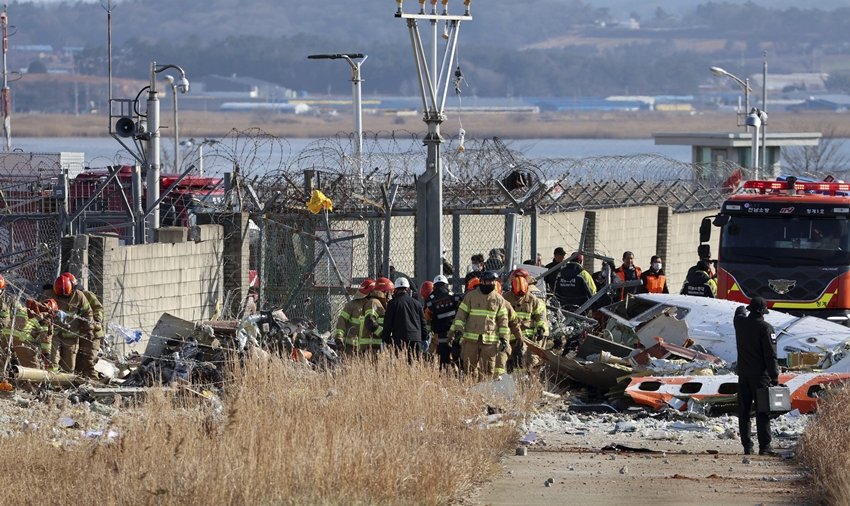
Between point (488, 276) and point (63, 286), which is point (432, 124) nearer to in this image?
point (488, 276)

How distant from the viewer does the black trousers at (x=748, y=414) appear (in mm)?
10641

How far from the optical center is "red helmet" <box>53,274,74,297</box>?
43.1 feet

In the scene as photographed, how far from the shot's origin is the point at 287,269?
1716 cm

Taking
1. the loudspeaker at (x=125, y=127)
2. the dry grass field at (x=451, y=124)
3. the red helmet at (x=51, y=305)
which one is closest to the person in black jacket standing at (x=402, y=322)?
the red helmet at (x=51, y=305)

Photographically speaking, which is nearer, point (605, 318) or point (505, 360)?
point (505, 360)

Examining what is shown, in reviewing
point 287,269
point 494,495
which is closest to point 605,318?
point 287,269

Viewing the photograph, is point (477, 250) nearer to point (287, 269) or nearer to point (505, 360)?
point (287, 269)

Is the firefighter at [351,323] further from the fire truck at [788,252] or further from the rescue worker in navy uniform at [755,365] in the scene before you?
the fire truck at [788,252]

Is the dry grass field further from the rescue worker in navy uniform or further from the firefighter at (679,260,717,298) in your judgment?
the rescue worker in navy uniform

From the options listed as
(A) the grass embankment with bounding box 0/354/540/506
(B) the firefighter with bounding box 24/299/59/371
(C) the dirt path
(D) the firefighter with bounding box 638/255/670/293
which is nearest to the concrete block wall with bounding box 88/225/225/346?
(B) the firefighter with bounding box 24/299/59/371

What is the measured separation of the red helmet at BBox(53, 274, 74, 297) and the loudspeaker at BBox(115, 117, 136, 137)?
6.66 meters

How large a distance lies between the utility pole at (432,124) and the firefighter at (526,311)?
0.88 meters

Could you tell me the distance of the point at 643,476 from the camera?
→ 938 centimetres

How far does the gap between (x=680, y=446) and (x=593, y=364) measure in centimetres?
237
